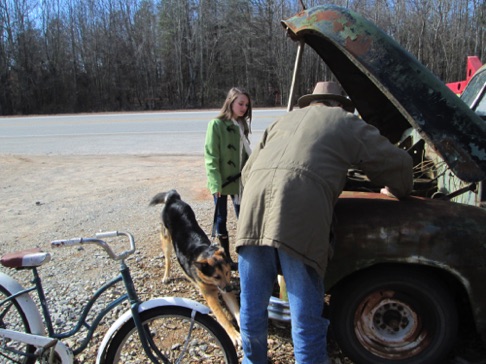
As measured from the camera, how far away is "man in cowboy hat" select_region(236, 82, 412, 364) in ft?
6.65

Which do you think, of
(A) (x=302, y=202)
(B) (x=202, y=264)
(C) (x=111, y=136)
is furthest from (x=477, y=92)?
(C) (x=111, y=136)

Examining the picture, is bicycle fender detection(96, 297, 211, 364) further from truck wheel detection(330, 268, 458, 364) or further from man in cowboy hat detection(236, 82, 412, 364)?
truck wheel detection(330, 268, 458, 364)

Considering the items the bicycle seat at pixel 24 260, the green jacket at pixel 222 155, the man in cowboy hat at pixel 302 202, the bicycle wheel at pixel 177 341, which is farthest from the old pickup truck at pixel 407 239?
the bicycle seat at pixel 24 260

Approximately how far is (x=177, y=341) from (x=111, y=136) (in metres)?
13.8

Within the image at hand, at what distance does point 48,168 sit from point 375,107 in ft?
29.9

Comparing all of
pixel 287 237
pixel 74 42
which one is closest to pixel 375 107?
pixel 287 237

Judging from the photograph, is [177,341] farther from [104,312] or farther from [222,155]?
[222,155]

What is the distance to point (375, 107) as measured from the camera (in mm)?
4012

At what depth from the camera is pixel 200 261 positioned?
3.39 metres

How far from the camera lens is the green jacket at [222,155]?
160 inches

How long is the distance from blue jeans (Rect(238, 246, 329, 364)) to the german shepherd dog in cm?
95

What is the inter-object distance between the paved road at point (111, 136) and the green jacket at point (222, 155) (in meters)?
7.96

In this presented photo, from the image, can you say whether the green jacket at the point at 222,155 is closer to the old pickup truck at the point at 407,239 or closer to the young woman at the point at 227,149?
the young woman at the point at 227,149

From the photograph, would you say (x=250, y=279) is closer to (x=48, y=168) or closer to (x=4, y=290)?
(x=4, y=290)
